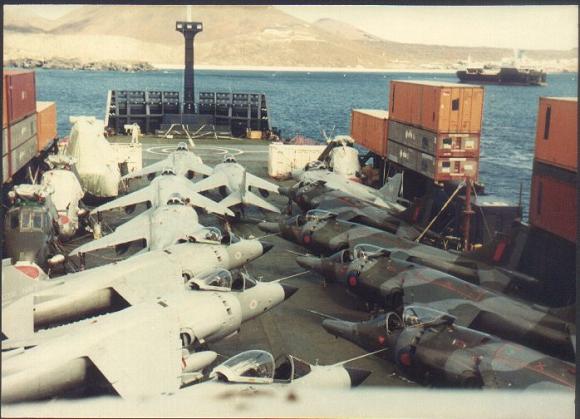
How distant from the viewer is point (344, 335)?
21.0m

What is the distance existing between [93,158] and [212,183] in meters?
7.91

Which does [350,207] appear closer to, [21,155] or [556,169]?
[556,169]

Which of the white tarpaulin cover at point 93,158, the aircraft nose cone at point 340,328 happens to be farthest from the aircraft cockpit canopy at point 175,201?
the aircraft nose cone at point 340,328

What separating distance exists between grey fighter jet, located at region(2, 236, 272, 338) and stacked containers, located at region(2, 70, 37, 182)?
601 inches

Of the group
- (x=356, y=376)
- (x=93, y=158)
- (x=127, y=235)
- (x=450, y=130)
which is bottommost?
(x=356, y=376)

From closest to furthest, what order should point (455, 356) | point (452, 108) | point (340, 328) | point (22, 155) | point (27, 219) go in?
point (455, 356) < point (340, 328) < point (27, 219) < point (452, 108) < point (22, 155)

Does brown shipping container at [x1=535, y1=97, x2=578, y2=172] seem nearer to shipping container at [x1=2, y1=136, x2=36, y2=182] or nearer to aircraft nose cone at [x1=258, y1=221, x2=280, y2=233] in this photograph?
aircraft nose cone at [x1=258, y1=221, x2=280, y2=233]

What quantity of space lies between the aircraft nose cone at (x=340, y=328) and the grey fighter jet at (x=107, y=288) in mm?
5276

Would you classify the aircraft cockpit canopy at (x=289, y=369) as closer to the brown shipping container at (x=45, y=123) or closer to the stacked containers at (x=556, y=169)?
the stacked containers at (x=556, y=169)

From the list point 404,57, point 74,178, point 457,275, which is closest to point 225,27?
point 404,57

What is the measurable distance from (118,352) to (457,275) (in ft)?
50.6

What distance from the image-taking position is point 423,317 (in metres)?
19.5

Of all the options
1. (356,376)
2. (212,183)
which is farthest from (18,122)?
(356,376)

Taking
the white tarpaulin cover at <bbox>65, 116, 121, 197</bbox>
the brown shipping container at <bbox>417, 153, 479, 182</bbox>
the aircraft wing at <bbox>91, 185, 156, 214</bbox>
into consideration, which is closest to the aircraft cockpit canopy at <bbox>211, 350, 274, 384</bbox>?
the aircraft wing at <bbox>91, 185, 156, 214</bbox>
